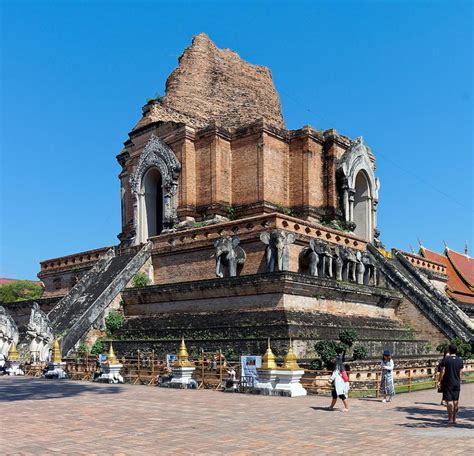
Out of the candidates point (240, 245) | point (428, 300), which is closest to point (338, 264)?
point (240, 245)

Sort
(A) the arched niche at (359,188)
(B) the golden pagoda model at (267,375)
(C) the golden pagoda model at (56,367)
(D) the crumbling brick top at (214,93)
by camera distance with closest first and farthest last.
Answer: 1. (B) the golden pagoda model at (267,375)
2. (C) the golden pagoda model at (56,367)
3. (A) the arched niche at (359,188)
4. (D) the crumbling brick top at (214,93)

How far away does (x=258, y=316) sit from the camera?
19188 mm

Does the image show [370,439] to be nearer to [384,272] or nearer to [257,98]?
[384,272]

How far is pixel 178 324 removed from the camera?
21188 millimetres

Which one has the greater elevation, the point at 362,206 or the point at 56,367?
the point at 362,206

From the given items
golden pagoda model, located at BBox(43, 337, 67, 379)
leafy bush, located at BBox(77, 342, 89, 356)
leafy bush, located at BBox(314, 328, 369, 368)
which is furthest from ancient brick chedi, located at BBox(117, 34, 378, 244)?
leafy bush, located at BBox(314, 328, 369, 368)

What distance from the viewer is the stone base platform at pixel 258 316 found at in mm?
18391

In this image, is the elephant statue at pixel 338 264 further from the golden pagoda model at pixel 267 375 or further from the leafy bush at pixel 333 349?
the golden pagoda model at pixel 267 375

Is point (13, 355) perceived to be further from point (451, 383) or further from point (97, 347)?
point (451, 383)

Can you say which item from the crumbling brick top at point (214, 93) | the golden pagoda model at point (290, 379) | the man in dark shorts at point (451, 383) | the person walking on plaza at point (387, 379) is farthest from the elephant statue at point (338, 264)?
the man in dark shorts at point (451, 383)

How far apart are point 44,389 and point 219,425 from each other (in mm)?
7341

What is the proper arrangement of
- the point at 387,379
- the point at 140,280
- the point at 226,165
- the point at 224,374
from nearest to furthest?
the point at 387,379 → the point at 224,374 → the point at 140,280 → the point at 226,165

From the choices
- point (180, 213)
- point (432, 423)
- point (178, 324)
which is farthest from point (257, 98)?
point (432, 423)

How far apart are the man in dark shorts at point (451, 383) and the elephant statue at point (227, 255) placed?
41.1 ft
